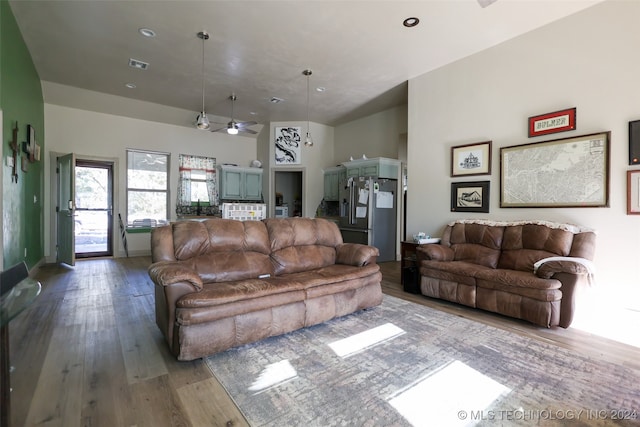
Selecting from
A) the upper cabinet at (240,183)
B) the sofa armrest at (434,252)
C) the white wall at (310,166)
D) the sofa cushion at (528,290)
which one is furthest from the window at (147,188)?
the sofa cushion at (528,290)

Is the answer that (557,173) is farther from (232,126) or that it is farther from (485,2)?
(232,126)

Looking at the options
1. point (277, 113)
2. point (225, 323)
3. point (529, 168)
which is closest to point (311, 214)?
point (277, 113)

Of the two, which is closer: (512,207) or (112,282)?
(512,207)

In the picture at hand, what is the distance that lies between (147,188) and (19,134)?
3218mm

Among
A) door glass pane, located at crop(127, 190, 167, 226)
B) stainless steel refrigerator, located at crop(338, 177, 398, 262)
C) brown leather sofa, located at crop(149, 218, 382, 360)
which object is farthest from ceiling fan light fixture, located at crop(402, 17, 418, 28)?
door glass pane, located at crop(127, 190, 167, 226)

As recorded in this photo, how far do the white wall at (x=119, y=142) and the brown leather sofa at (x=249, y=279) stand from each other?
4955 mm

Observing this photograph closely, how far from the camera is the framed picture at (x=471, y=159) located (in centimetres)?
413

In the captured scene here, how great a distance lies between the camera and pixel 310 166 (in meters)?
7.72

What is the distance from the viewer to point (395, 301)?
370cm

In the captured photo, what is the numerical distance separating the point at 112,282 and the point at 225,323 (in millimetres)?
3284

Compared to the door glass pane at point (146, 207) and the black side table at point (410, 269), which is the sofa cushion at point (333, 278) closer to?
the black side table at point (410, 269)

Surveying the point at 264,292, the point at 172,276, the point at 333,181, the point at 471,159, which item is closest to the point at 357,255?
the point at 264,292

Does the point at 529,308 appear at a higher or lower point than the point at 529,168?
lower

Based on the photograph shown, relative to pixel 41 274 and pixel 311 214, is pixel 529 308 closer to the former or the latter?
pixel 311 214
